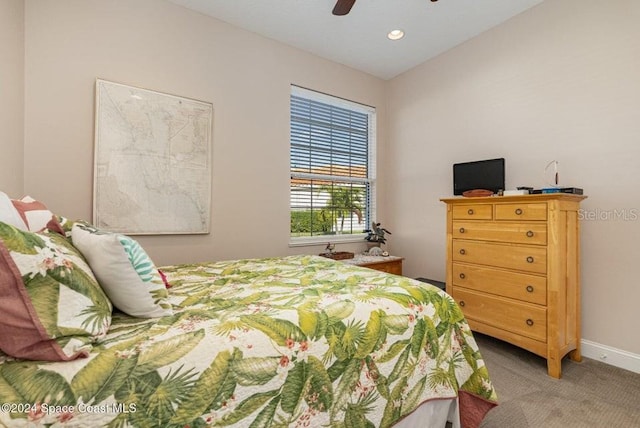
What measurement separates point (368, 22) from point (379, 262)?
2442mm

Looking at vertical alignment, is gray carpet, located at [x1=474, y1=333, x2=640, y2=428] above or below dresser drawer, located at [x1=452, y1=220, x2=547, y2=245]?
below

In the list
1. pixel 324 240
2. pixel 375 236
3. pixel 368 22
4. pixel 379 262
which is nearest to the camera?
pixel 368 22

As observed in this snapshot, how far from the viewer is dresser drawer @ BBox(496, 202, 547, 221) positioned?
6.82 ft

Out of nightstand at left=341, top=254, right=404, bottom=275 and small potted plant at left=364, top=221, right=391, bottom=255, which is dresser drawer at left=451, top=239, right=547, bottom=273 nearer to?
nightstand at left=341, top=254, right=404, bottom=275

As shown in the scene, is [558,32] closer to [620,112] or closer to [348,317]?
[620,112]

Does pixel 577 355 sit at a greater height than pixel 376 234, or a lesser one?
lesser

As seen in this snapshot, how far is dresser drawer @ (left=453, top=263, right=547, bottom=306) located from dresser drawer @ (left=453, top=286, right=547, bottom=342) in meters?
0.05

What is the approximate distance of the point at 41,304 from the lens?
737 millimetres

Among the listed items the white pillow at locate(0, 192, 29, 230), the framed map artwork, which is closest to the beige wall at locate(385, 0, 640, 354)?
the framed map artwork

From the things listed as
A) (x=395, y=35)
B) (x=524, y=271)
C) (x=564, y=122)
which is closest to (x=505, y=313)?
(x=524, y=271)

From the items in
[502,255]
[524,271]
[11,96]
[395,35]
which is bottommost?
[524,271]

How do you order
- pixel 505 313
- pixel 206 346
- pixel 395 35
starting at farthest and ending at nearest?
pixel 395 35
pixel 505 313
pixel 206 346

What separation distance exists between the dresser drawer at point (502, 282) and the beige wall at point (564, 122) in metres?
0.58

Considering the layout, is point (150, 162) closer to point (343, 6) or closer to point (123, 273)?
point (123, 273)
